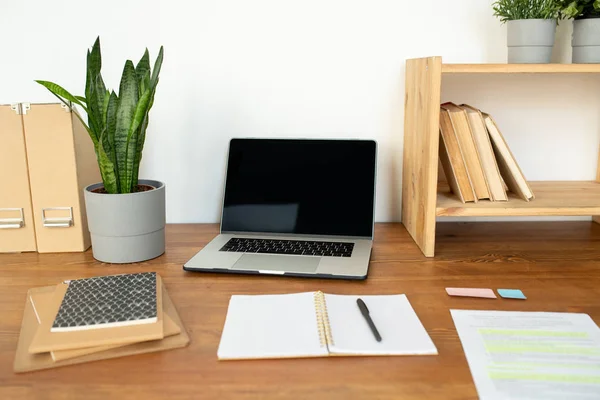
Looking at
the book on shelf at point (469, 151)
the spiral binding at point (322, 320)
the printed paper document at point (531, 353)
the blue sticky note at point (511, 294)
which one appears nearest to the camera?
the printed paper document at point (531, 353)

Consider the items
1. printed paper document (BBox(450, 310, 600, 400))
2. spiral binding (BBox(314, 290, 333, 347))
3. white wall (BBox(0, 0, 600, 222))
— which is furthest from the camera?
white wall (BBox(0, 0, 600, 222))

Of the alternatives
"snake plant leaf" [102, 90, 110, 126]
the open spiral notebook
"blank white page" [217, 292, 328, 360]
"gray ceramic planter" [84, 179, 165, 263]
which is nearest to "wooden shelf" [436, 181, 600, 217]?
the open spiral notebook

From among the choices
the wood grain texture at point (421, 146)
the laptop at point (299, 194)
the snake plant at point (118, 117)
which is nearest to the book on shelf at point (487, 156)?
the wood grain texture at point (421, 146)

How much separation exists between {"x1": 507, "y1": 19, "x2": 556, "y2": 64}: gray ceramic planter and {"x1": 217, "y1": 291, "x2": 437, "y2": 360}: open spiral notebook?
1.88ft

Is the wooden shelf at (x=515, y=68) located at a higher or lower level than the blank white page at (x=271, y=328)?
higher

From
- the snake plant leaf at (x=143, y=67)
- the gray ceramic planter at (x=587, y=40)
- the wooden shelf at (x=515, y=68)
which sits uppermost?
the gray ceramic planter at (x=587, y=40)

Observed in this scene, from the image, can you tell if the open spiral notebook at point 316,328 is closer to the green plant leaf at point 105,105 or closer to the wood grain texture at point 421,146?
the wood grain texture at point 421,146

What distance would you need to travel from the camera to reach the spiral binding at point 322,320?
0.77m

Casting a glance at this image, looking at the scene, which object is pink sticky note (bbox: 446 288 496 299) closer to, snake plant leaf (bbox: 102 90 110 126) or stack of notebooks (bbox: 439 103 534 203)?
stack of notebooks (bbox: 439 103 534 203)

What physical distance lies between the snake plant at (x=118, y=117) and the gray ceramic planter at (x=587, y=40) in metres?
0.85

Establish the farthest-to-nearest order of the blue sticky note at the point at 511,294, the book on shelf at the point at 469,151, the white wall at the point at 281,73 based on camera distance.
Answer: the white wall at the point at 281,73
the book on shelf at the point at 469,151
the blue sticky note at the point at 511,294

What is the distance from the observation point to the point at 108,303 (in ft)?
2.73

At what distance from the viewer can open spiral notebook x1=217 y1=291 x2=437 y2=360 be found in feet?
2.44

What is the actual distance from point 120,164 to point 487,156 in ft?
2.48
